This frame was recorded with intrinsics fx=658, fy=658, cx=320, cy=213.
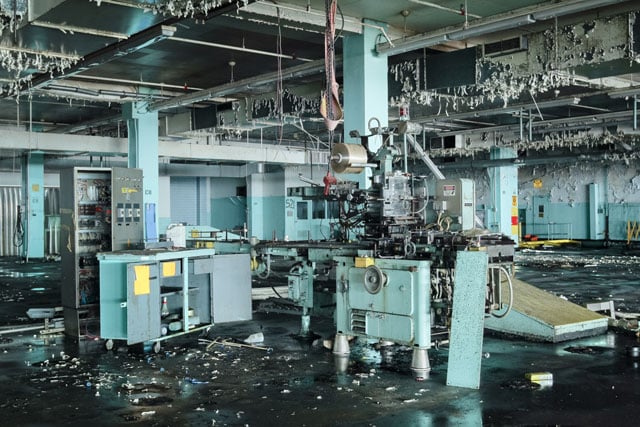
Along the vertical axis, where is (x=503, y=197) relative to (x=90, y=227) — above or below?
above

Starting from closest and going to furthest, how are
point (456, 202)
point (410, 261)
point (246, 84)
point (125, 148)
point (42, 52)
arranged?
point (410, 261) → point (456, 202) → point (42, 52) → point (246, 84) → point (125, 148)

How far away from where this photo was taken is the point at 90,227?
25.3 feet

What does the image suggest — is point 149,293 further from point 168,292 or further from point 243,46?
point 243,46

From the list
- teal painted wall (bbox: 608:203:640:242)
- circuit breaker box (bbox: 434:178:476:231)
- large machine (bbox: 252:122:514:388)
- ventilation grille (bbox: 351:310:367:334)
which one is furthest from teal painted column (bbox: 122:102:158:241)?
teal painted wall (bbox: 608:203:640:242)

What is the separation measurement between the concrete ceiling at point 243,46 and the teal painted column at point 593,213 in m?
7.09

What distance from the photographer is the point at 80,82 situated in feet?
40.0

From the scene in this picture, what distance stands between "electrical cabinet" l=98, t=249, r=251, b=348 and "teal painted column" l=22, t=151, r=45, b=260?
1384 cm

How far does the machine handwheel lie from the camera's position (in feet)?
18.9

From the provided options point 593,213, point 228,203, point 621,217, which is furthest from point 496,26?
point 228,203

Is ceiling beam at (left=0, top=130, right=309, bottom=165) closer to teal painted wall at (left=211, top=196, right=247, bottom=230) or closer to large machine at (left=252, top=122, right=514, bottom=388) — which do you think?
teal painted wall at (left=211, top=196, right=247, bottom=230)

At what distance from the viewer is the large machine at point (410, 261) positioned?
5305 millimetres

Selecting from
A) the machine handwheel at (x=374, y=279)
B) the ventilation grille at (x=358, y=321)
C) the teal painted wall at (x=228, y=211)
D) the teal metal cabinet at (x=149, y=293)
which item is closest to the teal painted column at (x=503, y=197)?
the teal painted wall at (x=228, y=211)

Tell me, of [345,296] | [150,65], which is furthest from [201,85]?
[345,296]

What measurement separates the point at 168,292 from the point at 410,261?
2.95 m
